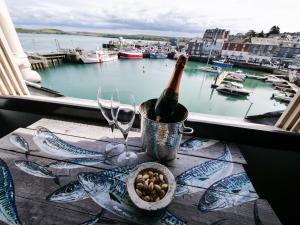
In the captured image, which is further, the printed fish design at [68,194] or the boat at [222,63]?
the boat at [222,63]

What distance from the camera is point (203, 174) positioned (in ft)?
2.48

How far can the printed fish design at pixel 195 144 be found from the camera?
0.93 meters

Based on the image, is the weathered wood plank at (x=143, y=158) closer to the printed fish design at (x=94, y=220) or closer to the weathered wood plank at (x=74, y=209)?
the weathered wood plank at (x=74, y=209)

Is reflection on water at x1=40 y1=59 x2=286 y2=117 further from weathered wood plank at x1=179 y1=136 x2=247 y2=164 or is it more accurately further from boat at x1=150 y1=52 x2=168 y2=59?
weathered wood plank at x1=179 y1=136 x2=247 y2=164

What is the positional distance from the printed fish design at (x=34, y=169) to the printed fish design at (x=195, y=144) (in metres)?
0.65

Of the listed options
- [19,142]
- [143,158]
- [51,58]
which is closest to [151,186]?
[143,158]

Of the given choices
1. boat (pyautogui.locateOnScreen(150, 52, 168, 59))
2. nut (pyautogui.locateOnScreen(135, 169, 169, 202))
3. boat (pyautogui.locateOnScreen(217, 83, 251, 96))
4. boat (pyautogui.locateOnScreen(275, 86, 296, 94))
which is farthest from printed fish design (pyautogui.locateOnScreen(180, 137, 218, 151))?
boat (pyautogui.locateOnScreen(150, 52, 168, 59))

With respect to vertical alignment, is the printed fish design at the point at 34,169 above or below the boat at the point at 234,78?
above

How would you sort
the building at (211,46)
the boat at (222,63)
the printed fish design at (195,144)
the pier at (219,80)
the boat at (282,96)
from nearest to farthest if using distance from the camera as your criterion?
the printed fish design at (195,144) < the building at (211,46) < the boat at (282,96) < the pier at (219,80) < the boat at (222,63)

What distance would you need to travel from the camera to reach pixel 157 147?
78cm

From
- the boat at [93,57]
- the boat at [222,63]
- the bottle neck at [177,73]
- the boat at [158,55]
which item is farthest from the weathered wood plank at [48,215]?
the boat at [158,55]

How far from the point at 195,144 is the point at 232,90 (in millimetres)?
18500

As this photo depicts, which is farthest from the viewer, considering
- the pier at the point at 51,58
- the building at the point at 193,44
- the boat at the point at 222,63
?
the boat at the point at 222,63

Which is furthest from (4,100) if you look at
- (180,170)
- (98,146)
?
(180,170)
